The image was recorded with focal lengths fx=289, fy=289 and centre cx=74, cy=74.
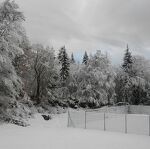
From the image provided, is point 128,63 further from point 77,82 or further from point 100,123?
point 100,123

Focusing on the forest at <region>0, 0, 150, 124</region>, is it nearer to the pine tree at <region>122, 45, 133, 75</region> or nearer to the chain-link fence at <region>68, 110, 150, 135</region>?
the pine tree at <region>122, 45, 133, 75</region>

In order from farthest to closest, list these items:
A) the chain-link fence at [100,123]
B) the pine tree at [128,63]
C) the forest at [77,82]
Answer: the pine tree at [128,63] → the forest at [77,82] → the chain-link fence at [100,123]

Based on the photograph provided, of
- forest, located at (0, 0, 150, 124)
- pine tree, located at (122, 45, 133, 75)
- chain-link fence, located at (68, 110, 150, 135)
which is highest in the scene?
pine tree, located at (122, 45, 133, 75)

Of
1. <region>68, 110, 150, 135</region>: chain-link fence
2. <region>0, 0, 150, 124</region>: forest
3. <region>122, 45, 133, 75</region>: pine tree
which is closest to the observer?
<region>68, 110, 150, 135</region>: chain-link fence

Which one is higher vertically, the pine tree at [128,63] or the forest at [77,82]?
the pine tree at [128,63]

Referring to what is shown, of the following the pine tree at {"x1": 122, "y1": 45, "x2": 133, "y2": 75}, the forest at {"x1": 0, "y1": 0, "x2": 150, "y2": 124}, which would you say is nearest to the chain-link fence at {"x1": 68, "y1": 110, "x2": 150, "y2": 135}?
the forest at {"x1": 0, "y1": 0, "x2": 150, "y2": 124}

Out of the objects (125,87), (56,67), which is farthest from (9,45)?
(125,87)

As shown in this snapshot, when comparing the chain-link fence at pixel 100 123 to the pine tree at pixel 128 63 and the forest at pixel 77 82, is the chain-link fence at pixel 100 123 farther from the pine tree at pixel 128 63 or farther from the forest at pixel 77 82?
the pine tree at pixel 128 63

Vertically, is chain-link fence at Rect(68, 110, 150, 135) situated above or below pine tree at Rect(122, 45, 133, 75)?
below

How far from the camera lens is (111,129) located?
22.8 meters

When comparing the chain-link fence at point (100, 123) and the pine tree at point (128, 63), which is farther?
the pine tree at point (128, 63)

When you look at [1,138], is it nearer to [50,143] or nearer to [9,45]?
[50,143]

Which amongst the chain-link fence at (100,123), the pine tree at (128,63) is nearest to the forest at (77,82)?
the pine tree at (128,63)

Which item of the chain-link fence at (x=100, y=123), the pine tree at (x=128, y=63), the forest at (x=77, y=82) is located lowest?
the chain-link fence at (x=100, y=123)
